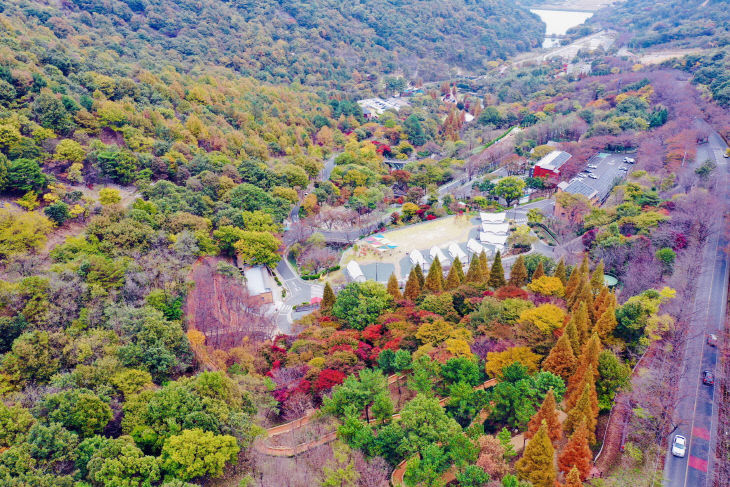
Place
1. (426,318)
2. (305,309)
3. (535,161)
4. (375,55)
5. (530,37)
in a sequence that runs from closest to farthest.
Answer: (426,318), (305,309), (535,161), (375,55), (530,37)

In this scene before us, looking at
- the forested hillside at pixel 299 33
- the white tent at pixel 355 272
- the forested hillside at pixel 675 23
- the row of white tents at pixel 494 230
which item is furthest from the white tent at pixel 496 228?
the forested hillside at pixel 675 23

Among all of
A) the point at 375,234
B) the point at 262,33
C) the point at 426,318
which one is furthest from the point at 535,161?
the point at 262,33

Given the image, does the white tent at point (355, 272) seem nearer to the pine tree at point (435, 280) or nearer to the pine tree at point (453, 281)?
the pine tree at point (435, 280)

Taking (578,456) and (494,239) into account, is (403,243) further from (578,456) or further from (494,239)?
(578,456)

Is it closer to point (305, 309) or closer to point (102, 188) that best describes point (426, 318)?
point (305, 309)

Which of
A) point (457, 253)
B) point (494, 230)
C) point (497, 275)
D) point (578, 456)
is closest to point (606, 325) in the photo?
point (497, 275)

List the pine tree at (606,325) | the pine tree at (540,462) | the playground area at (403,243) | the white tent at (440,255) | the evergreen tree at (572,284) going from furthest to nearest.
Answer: the white tent at (440,255)
the playground area at (403,243)
the evergreen tree at (572,284)
the pine tree at (606,325)
the pine tree at (540,462)
